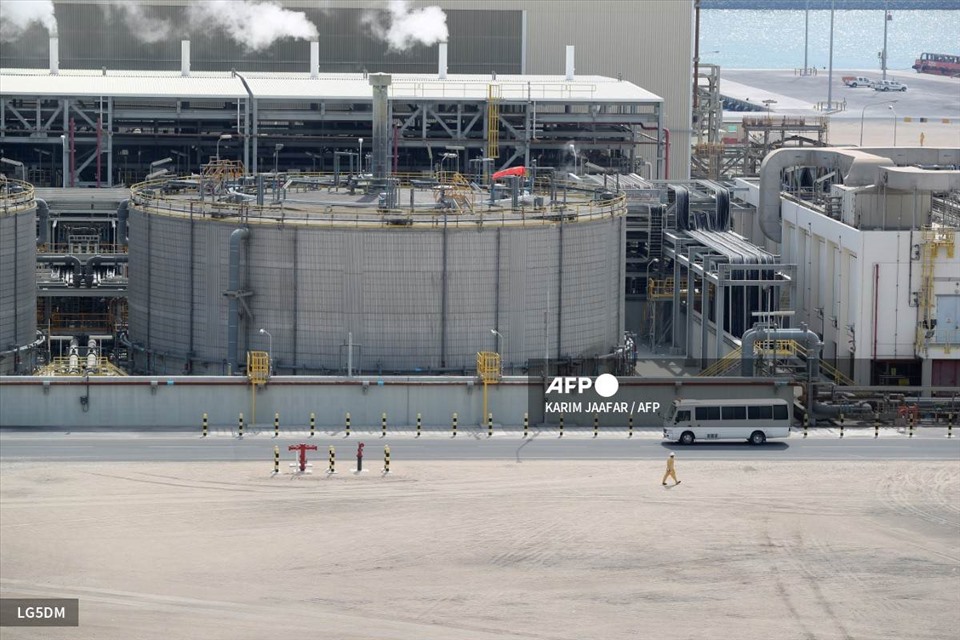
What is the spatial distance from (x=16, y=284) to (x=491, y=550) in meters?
27.9

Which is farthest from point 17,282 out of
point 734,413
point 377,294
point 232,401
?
point 734,413

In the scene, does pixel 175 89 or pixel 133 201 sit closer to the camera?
pixel 133 201

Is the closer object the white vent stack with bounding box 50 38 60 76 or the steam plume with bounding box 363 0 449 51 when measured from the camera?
the white vent stack with bounding box 50 38 60 76

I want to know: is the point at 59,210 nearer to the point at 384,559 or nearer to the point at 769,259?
the point at 769,259

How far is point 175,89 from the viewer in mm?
106000

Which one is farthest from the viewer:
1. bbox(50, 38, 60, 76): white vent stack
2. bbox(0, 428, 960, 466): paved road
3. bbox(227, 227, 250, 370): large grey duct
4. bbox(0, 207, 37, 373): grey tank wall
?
bbox(50, 38, 60, 76): white vent stack

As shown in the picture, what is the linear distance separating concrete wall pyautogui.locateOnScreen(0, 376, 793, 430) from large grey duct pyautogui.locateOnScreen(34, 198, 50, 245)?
1354cm

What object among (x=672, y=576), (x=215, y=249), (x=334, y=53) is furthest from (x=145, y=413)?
(x=334, y=53)

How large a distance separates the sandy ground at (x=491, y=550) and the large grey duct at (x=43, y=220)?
20.5 metres

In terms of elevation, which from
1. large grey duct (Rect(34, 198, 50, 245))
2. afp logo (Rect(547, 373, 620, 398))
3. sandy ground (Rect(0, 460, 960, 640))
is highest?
large grey duct (Rect(34, 198, 50, 245))

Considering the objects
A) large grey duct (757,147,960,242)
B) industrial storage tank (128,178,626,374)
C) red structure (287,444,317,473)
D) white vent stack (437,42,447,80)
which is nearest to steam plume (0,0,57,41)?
white vent stack (437,42,447,80)

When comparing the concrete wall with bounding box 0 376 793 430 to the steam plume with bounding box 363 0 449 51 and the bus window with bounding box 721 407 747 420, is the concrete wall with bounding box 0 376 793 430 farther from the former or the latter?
the steam plume with bounding box 363 0 449 51

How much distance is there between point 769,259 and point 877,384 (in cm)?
722

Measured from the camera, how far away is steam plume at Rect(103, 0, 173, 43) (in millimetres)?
119625
